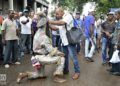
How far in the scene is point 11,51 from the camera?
1229 centimetres

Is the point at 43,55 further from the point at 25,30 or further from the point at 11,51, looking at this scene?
the point at 25,30

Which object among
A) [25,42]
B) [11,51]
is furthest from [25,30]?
[11,51]

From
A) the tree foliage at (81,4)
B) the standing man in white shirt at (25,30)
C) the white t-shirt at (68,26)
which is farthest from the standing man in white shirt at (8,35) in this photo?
the tree foliage at (81,4)

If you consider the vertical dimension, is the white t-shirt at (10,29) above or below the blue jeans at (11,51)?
above

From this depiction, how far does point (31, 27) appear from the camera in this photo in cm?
1506

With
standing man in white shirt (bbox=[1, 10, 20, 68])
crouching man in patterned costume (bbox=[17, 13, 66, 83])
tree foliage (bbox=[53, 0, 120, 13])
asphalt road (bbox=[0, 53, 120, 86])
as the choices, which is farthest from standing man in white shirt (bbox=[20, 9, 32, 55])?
tree foliage (bbox=[53, 0, 120, 13])

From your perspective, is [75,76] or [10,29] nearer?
[75,76]

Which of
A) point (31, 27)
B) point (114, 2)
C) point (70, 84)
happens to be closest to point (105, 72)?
point (70, 84)

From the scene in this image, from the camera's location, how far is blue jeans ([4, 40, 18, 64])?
11886 millimetres

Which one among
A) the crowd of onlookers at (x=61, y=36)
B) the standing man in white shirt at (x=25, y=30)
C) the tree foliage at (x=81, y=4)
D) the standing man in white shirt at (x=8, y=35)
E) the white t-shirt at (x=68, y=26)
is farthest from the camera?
the tree foliage at (x=81, y=4)

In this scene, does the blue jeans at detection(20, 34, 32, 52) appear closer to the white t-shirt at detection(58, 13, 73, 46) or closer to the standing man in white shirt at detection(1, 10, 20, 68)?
the standing man in white shirt at detection(1, 10, 20, 68)

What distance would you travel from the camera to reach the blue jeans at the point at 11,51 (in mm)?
11886

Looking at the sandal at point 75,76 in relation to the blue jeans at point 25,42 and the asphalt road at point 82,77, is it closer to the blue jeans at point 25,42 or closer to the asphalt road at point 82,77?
the asphalt road at point 82,77

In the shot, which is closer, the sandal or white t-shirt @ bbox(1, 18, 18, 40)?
the sandal
